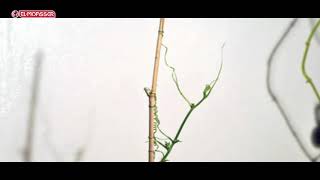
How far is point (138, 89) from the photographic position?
0.94 metres

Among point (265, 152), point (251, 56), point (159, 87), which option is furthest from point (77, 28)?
point (265, 152)

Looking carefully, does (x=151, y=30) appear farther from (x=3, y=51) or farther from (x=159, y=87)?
(x=3, y=51)

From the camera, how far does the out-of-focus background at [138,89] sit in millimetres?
910

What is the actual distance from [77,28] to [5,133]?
0.39 meters

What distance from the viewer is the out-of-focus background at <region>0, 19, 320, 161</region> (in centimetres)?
91
